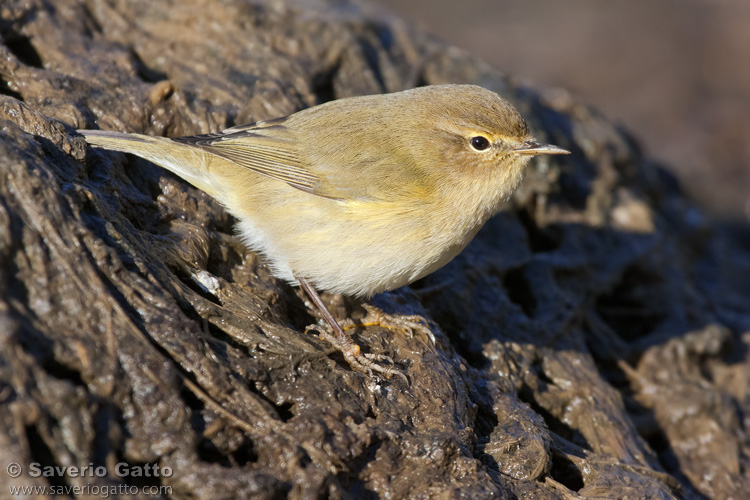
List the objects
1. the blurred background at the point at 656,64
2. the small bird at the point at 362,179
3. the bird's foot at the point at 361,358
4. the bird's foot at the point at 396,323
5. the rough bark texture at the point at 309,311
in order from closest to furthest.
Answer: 1. the rough bark texture at the point at 309,311
2. the bird's foot at the point at 361,358
3. the small bird at the point at 362,179
4. the bird's foot at the point at 396,323
5. the blurred background at the point at 656,64

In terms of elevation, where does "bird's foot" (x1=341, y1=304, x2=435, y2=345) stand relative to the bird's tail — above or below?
below

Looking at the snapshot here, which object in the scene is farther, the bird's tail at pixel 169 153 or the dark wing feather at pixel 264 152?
the dark wing feather at pixel 264 152

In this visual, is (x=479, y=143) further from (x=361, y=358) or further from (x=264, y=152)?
(x=361, y=358)

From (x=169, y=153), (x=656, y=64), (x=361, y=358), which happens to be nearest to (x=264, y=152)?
(x=169, y=153)

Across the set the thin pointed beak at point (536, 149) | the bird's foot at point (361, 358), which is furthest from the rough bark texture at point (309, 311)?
the thin pointed beak at point (536, 149)

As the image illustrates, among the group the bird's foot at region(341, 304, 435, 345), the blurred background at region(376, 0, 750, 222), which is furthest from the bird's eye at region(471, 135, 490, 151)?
the blurred background at region(376, 0, 750, 222)

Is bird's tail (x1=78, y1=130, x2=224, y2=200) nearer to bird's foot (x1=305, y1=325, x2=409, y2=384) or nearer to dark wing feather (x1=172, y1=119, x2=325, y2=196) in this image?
dark wing feather (x1=172, y1=119, x2=325, y2=196)

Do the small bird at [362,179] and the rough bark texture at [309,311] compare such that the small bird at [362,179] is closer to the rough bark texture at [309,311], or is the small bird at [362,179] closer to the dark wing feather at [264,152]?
the dark wing feather at [264,152]

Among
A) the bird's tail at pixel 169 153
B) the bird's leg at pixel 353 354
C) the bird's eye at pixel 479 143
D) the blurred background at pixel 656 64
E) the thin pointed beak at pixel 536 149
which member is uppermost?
the blurred background at pixel 656 64
